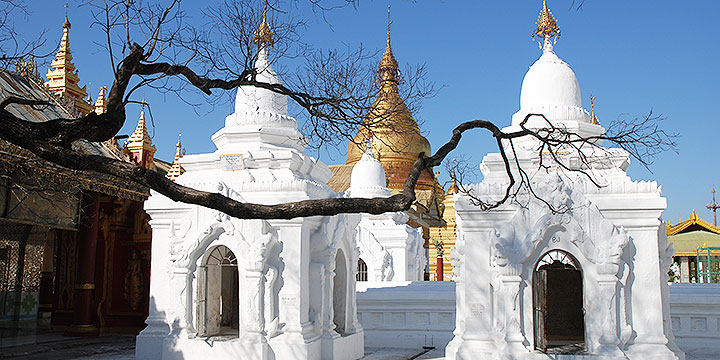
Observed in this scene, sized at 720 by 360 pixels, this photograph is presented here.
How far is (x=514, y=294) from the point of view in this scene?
9.24 metres

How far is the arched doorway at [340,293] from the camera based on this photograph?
11.7 metres

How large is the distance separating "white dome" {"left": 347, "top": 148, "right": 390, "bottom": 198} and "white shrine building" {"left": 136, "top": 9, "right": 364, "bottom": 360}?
30.9 feet

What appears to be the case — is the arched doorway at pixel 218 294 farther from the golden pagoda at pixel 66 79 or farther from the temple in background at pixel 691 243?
the temple in background at pixel 691 243

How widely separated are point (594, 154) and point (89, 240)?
1127 centimetres

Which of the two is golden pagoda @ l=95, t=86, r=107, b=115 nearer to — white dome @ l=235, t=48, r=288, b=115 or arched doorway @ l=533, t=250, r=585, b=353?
white dome @ l=235, t=48, r=288, b=115

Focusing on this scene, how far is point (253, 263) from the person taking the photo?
995cm

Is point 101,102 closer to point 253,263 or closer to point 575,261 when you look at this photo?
point 253,263

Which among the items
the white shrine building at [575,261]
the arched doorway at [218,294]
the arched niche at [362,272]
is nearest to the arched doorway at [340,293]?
the arched doorway at [218,294]

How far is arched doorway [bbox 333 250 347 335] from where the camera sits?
1172 cm

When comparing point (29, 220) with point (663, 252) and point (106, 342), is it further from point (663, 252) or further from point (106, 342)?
point (663, 252)

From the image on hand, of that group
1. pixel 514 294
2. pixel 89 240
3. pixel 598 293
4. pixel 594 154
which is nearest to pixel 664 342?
pixel 598 293

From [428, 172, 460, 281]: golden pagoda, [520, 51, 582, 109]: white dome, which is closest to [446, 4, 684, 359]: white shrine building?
[520, 51, 582, 109]: white dome

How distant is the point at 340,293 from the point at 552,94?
511cm

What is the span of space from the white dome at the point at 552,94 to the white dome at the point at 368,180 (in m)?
9.58
